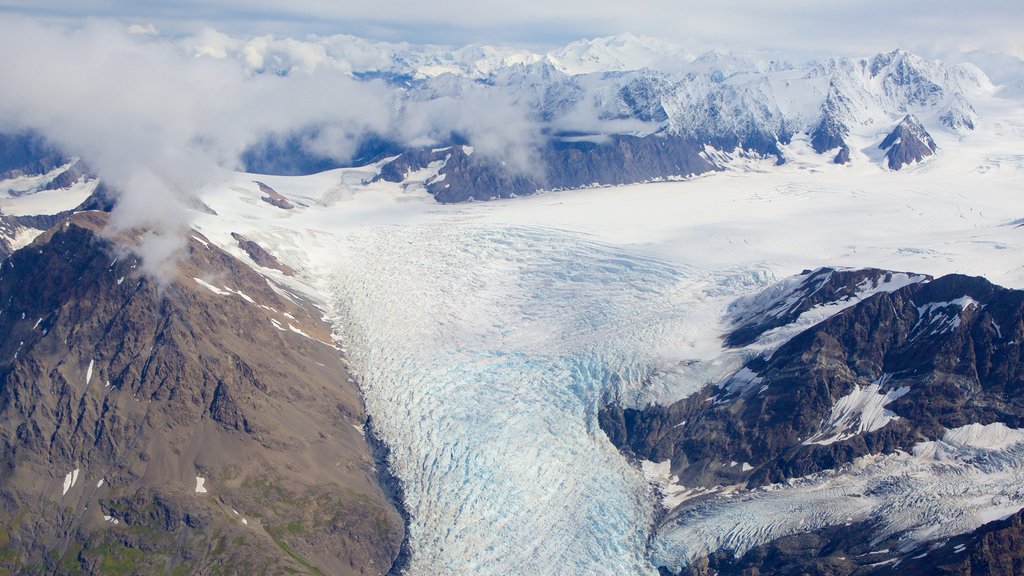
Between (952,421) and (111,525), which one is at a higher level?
(952,421)

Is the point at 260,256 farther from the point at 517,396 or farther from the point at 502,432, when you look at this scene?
the point at 502,432

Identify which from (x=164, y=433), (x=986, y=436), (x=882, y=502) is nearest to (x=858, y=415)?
(x=986, y=436)

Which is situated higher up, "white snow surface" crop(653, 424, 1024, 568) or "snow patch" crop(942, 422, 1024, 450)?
"snow patch" crop(942, 422, 1024, 450)

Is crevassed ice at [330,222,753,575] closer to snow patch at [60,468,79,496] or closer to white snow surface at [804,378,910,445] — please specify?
white snow surface at [804,378,910,445]

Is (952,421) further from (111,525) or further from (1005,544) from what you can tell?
(111,525)

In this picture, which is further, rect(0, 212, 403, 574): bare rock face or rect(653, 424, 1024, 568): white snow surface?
rect(0, 212, 403, 574): bare rock face

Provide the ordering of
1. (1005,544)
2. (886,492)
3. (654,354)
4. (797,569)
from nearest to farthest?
(1005,544)
(797,569)
(886,492)
(654,354)

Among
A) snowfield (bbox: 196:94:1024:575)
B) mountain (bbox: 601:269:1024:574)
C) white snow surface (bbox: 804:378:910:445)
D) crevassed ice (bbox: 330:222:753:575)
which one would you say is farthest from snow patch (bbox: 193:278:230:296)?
white snow surface (bbox: 804:378:910:445)

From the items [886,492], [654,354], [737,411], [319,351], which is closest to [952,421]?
[886,492]
